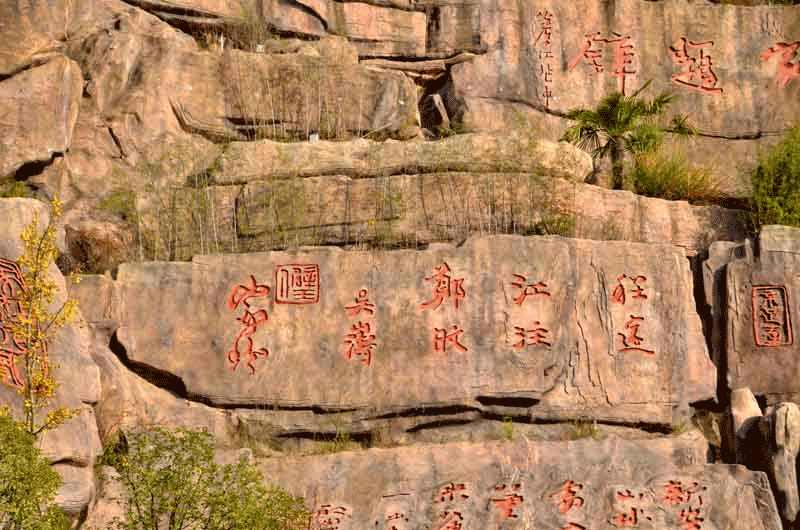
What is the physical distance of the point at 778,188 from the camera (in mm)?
12273

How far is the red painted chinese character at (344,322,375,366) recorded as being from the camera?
10859 millimetres

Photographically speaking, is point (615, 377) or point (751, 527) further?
point (615, 377)

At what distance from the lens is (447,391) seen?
35.3ft

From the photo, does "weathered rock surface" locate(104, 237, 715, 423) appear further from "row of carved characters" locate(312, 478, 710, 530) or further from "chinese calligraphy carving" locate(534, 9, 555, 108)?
"chinese calligraphy carving" locate(534, 9, 555, 108)

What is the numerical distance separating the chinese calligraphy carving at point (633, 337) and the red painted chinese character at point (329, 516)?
2621mm

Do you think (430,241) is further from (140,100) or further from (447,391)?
(140,100)

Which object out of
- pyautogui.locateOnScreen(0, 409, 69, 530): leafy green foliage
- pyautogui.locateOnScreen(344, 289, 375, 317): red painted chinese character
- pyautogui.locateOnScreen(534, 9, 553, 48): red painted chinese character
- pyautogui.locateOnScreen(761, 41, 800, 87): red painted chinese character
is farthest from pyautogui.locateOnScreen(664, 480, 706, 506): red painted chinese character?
pyautogui.locateOnScreen(761, 41, 800, 87): red painted chinese character

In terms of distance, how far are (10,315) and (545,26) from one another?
6656mm

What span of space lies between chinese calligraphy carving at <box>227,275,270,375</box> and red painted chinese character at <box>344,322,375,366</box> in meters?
0.65

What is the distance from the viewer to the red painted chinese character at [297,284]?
11.0m

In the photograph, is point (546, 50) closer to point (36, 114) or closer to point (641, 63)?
point (641, 63)

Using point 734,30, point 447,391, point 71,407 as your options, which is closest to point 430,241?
point 447,391

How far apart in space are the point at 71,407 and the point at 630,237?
4.90 m

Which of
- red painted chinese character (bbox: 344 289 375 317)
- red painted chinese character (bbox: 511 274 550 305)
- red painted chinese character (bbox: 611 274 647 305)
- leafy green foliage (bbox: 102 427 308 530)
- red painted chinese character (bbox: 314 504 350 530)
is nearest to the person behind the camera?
leafy green foliage (bbox: 102 427 308 530)
